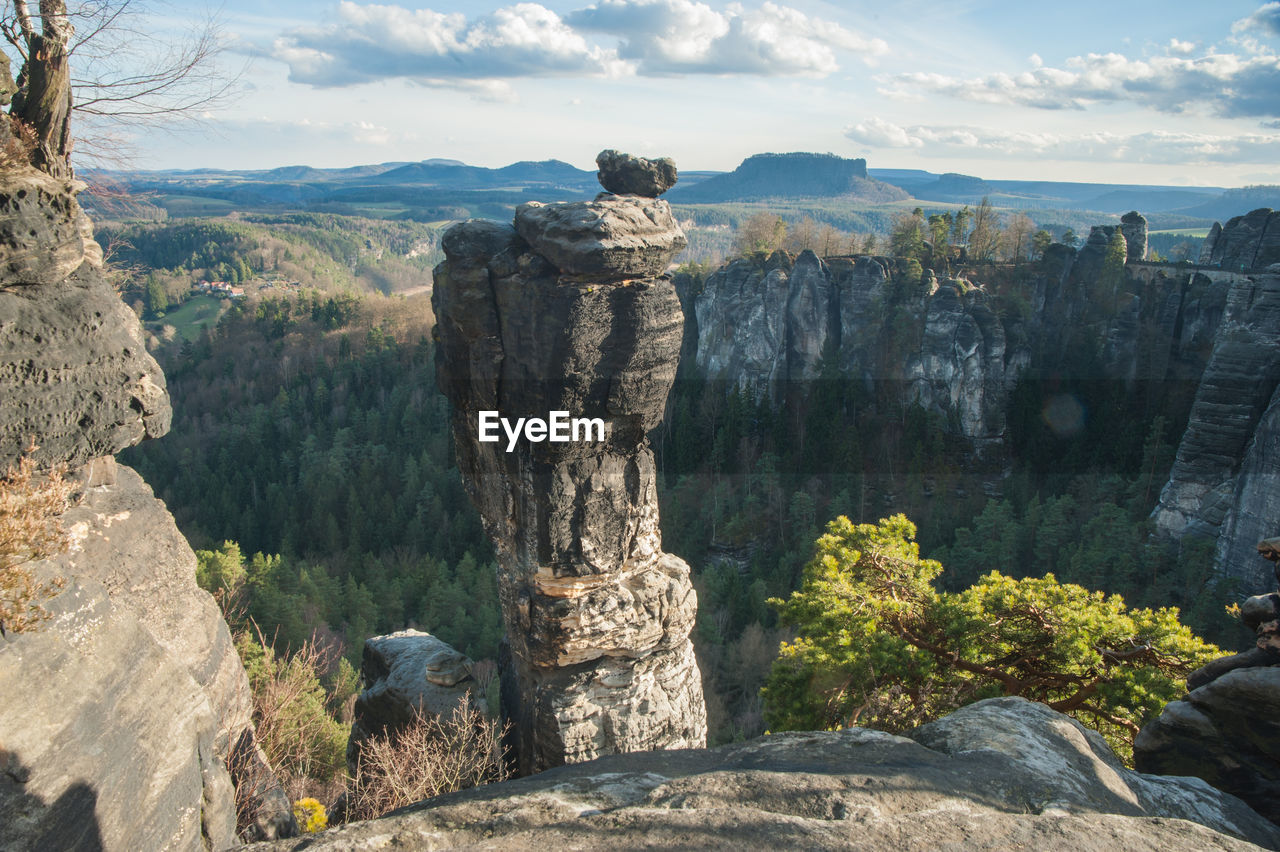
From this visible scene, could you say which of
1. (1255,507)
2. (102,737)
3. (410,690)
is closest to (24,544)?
(102,737)

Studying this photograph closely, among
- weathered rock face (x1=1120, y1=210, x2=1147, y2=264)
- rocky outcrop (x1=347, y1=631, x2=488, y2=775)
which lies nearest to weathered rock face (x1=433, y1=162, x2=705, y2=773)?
rocky outcrop (x1=347, y1=631, x2=488, y2=775)

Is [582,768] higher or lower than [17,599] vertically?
lower

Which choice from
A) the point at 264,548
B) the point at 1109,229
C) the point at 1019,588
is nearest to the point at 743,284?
the point at 1109,229

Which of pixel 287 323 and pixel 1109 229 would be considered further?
pixel 287 323

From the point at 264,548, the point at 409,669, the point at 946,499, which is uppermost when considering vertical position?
the point at 409,669

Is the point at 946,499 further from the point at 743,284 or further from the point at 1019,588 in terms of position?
the point at 1019,588

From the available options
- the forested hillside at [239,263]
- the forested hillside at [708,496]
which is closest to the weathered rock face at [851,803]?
the forested hillside at [708,496]

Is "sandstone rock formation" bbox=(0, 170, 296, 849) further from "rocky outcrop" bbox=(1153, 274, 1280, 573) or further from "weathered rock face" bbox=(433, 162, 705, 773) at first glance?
"rocky outcrop" bbox=(1153, 274, 1280, 573)
